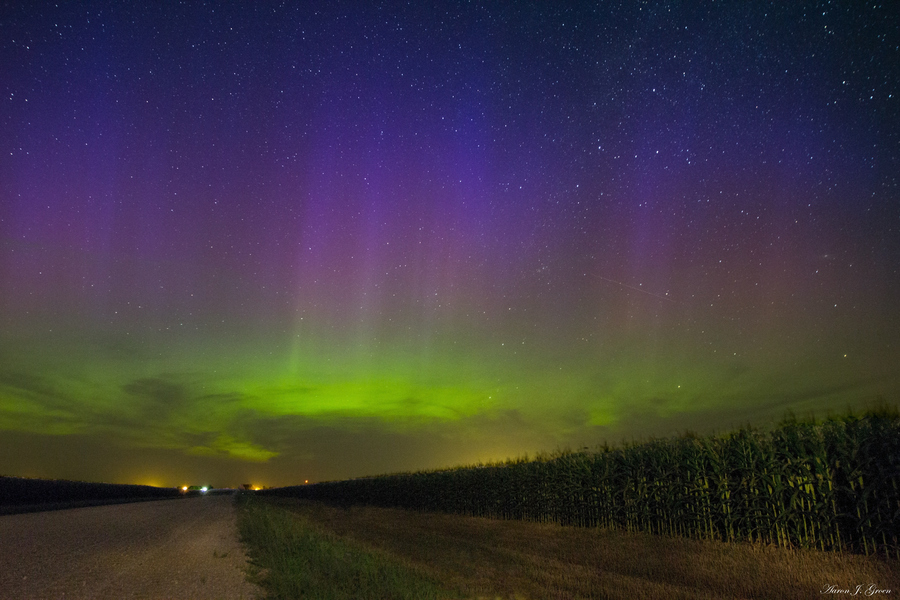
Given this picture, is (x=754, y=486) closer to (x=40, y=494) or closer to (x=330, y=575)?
(x=330, y=575)

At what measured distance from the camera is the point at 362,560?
37.8 feet

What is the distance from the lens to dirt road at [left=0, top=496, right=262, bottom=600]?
838 cm

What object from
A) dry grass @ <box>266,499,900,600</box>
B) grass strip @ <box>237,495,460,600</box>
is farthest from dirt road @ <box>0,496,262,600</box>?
dry grass @ <box>266,499,900,600</box>

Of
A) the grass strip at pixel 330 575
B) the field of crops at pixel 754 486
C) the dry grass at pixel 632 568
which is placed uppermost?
the field of crops at pixel 754 486

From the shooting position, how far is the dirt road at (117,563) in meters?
8.38

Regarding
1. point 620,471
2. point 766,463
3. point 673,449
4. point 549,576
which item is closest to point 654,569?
point 549,576

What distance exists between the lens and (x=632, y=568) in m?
12.0

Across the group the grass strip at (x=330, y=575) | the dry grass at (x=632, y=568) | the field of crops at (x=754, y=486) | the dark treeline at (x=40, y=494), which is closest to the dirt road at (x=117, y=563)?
the grass strip at (x=330, y=575)

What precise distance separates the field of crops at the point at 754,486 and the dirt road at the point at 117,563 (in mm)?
11208

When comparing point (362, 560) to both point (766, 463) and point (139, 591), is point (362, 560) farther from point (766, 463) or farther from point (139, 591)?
point (766, 463)

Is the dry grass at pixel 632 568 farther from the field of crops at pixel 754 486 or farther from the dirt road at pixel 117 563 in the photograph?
the dirt road at pixel 117 563

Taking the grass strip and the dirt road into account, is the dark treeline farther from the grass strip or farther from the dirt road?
the grass strip

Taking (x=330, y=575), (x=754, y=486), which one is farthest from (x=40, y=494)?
(x=754, y=486)

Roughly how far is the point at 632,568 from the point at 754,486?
3.81 metres
